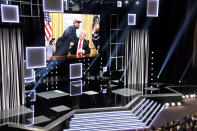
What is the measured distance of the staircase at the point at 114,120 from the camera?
797cm

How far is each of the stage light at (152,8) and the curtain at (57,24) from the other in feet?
15.0

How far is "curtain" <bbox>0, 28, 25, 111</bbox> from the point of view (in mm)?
8188

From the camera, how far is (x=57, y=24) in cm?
1105

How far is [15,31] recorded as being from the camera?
27.6 ft

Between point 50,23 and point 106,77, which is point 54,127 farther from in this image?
point 106,77

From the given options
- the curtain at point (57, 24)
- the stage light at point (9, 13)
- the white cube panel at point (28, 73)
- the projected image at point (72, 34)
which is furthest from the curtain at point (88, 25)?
the stage light at point (9, 13)

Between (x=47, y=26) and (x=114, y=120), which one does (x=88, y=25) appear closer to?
(x=47, y=26)

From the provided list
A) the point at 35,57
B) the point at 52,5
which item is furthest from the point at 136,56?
the point at 35,57

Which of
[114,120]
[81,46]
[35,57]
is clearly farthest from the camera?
[81,46]

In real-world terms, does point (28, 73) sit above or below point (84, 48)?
below

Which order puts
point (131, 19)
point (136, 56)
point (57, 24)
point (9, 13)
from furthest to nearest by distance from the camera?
1. point (136, 56)
2. point (131, 19)
3. point (57, 24)
4. point (9, 13)

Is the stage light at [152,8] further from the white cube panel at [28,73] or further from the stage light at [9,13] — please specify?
the stage light at [9,13]

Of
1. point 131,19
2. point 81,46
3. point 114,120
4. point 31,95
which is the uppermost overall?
point 131,19

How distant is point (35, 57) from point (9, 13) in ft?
6.85
